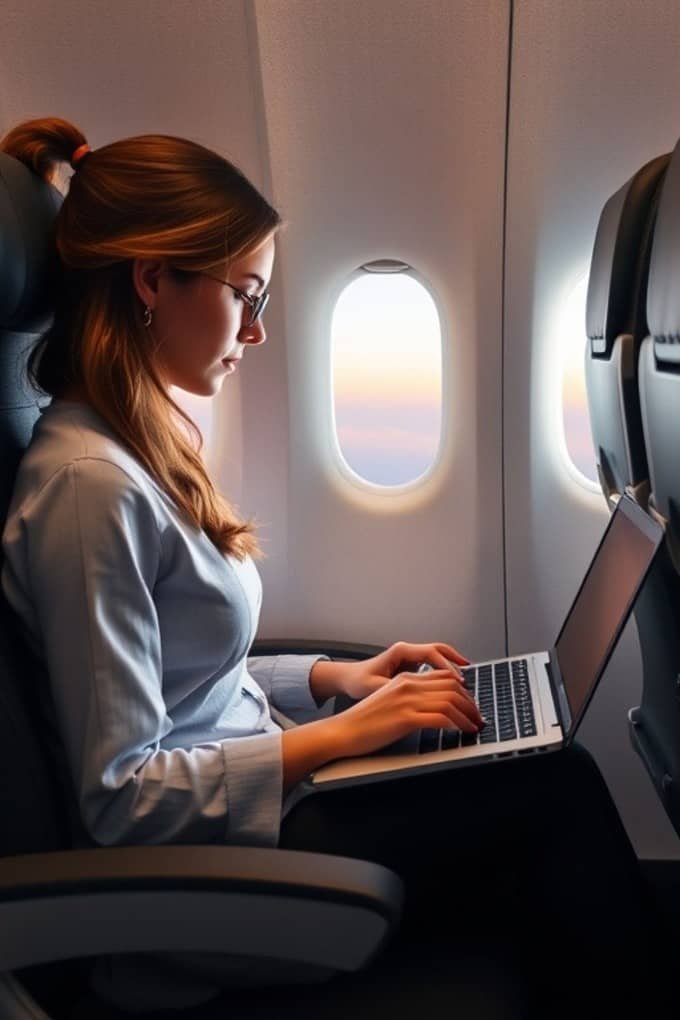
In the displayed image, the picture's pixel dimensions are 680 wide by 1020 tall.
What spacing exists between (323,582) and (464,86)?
1.08 metres

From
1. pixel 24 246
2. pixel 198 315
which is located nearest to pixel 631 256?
pixel 198 315

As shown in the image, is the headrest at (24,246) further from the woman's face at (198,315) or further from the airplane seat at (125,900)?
the woman's face at (198,315)

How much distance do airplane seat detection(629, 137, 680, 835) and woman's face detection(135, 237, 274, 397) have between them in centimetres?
53

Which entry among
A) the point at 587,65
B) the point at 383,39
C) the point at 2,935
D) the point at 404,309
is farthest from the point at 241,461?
the point at 2,935

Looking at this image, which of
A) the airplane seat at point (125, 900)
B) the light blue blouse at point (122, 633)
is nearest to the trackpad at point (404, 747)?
the light blue blouse at point (122, 633)

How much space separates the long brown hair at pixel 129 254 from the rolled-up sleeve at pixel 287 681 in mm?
412

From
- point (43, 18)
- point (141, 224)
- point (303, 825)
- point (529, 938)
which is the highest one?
point (43, 18)

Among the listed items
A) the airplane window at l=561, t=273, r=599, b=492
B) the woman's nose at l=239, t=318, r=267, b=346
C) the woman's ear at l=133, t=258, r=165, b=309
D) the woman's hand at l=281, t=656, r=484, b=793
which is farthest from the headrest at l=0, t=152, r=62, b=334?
the airplane window at l=561, t=273, r=599, b=492

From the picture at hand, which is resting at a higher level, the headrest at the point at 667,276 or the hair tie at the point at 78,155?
the hair tie at the point at 78,155

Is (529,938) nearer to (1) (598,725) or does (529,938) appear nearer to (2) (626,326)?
(2) (626,326)

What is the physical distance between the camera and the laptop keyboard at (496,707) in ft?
4.43

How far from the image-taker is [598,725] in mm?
2430

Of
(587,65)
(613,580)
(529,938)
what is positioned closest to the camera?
(529,938)

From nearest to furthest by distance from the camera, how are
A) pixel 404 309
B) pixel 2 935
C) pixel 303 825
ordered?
1. pixel 2 935
2. pixel 303 825
3. pixel 404 309
